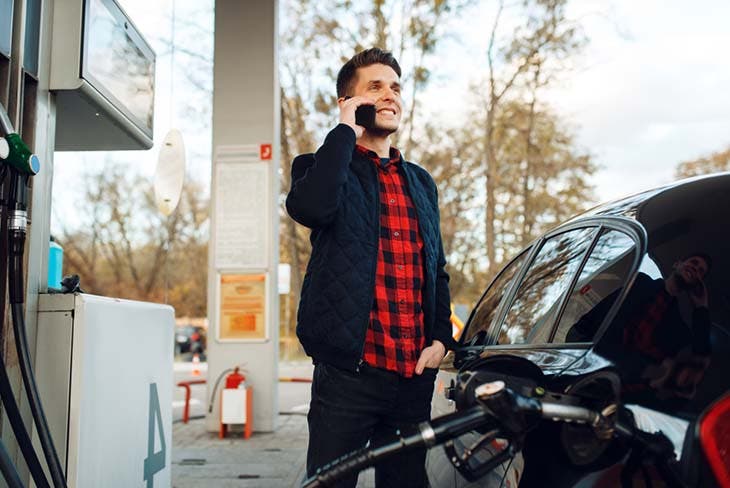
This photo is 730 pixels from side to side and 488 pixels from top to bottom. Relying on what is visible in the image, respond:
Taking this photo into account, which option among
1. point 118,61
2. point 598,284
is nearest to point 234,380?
point 118,61

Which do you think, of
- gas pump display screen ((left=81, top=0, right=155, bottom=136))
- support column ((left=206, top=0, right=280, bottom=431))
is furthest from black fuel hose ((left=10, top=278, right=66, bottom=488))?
support column ((left=206, top=0, right=280, bottom=431))

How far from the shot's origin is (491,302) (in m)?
3.04

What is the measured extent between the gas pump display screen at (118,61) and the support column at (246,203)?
4.75m

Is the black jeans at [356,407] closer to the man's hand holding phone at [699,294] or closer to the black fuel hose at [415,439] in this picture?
the black fuel hose at [415,439]

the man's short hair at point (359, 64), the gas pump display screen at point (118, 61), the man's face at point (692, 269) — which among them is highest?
the gas pump display screen at point (118, 61)

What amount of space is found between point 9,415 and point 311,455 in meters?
0.83

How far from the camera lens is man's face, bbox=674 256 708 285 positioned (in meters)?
1.36

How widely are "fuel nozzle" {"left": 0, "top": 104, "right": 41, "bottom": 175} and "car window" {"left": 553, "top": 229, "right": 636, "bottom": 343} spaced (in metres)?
1.48

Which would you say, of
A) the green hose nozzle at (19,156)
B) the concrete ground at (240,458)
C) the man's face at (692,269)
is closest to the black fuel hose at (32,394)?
the green hose nozzle at (19,156)

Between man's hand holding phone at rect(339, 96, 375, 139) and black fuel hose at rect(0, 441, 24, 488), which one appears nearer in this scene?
black fuel hose at rect(0, 441, 24, 488)

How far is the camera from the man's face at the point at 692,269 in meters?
1.36

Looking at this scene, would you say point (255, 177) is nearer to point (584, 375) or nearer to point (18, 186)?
point (18, 186)

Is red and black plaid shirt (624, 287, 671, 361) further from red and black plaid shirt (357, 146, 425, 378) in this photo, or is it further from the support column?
the support column

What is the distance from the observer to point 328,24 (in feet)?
57.4
